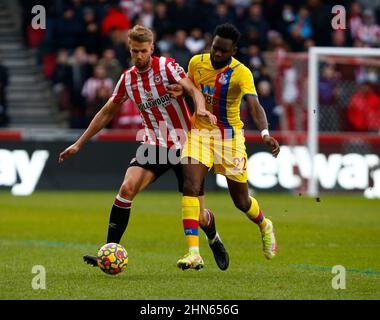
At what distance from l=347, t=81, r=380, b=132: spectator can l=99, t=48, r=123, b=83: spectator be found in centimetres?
488

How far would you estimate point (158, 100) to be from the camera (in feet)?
30.9

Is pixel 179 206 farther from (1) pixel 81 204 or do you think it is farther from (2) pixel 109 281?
(2) pixel 109 281

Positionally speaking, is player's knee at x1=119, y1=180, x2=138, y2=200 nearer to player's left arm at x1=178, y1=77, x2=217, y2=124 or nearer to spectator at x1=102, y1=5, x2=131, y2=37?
player's left arm at x1=178, y1=77, x2=217, y2=124

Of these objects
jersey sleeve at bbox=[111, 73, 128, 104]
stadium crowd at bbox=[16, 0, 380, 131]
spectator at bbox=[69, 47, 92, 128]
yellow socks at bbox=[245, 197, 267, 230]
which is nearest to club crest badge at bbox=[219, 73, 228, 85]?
jersey sleeve at bbox=[111, 73, 128, 104]

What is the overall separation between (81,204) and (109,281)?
9020 mm

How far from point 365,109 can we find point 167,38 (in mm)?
4457

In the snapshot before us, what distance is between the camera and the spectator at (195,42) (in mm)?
21469

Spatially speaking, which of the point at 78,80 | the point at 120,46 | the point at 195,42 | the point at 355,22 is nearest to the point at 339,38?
the point at 355,22

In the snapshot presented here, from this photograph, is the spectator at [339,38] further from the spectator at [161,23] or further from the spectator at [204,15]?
the spectator at [161,23]

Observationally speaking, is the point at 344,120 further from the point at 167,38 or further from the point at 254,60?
the point at 167,38

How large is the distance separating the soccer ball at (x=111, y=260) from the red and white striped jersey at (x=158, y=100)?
1182mm

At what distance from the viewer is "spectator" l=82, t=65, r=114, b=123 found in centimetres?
2084

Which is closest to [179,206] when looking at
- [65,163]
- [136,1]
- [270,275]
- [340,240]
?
[65,163]

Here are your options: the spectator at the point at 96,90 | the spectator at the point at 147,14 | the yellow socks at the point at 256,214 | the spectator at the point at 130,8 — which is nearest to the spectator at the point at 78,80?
the spectator at the point at 96,90
